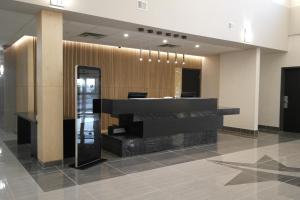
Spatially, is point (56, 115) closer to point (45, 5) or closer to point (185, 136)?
point (45, 5)

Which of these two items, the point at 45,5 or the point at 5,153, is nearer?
the point at 45,5

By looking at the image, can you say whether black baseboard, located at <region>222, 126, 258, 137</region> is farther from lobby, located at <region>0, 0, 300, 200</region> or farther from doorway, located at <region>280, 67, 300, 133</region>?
doorway, located at <region>280, 67, 300, 133</region>

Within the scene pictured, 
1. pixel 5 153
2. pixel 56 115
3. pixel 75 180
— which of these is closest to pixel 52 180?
pixel 75 180

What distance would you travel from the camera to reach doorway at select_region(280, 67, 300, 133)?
9.48 meters

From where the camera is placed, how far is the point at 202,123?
23.7ft

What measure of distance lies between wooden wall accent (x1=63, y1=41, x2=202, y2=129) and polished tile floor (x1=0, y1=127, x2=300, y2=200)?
302 cm

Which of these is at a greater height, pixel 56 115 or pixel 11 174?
pixel 56 115

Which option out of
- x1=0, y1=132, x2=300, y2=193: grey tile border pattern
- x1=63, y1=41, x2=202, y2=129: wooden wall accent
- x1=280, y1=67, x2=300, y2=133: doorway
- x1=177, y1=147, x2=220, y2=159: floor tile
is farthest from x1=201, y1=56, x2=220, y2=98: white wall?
x1=177, y1=147, x2=220, y2=159: floor tile

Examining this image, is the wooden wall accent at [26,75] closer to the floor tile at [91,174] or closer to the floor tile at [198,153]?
the floor tile at [91,174]

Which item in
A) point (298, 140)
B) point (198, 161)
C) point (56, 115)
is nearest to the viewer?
point (56, 115)

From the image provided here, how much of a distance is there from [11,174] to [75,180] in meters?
1.29

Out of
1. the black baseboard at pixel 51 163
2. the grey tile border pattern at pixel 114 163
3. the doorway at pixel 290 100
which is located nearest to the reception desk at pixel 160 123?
the grey tile border pattern at pixel 114 163

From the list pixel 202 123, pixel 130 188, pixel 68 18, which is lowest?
pixel 130 188

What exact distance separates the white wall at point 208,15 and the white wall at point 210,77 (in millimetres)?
2636
